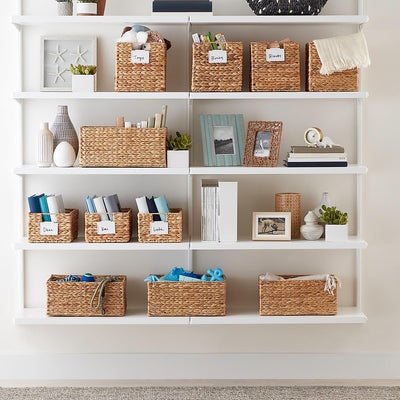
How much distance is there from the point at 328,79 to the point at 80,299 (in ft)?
4.63

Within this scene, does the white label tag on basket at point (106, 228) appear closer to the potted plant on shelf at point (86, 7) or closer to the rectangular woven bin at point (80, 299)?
the rectangular woven bin at point (80, 299)

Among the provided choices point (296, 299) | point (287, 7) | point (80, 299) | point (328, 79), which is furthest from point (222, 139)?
point (80, 299)

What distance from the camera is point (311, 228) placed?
102 inches

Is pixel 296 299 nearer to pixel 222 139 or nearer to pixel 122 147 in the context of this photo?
pixel 222 139

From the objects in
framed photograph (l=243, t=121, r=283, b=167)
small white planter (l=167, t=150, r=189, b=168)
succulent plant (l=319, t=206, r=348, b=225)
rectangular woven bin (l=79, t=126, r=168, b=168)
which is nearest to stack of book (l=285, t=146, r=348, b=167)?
framed photograph (l=243, t=121, r=283, b=167)

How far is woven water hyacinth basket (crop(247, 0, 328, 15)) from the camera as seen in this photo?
2.52 m

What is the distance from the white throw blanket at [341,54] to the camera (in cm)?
248

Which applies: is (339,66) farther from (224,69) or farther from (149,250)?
(149,250)

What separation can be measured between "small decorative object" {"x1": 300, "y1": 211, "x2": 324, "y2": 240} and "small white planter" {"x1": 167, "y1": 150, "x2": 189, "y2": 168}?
1.89 ft

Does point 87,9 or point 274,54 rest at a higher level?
point 87,9

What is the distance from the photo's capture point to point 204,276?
2590 millimetres

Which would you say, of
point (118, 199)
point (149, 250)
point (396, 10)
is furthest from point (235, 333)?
point (396, 10)

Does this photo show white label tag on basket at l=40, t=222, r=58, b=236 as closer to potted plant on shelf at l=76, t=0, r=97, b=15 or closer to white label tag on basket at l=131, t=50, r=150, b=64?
white label tag on basket at l=131, t=50, r=150, b=64

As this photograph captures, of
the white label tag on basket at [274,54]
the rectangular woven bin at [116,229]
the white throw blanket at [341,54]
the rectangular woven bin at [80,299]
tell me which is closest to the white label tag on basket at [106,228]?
the rectangular woven bin at [116,229]
